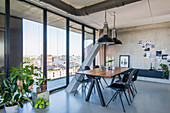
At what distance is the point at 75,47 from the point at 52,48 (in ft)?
4.00

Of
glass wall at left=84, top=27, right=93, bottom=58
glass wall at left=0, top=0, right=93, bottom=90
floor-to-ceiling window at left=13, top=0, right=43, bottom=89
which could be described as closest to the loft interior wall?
glass wall at left=84, top=27, right=93, bottom=58

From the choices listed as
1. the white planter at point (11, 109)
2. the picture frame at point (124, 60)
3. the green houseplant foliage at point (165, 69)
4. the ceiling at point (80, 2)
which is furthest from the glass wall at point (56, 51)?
the green houseplant foliage at point (165, 69)

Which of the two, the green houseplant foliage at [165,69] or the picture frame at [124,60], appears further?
the picture frame at [124,60]

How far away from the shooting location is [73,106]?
9.24 feet

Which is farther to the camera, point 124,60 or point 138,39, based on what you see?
point 124,60

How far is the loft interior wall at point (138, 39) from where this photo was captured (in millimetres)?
5298

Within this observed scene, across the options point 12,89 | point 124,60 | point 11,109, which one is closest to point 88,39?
point 124,60

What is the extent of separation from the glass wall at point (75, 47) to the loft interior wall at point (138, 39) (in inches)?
103

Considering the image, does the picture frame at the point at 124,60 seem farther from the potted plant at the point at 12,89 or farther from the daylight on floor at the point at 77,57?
the potted plant at the point at 12,89

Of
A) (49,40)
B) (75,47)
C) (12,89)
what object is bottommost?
(12,89)

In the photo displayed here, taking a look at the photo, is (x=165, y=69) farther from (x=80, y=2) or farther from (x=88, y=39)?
(x=80, y=2)

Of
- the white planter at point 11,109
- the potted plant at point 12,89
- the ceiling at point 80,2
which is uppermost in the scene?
the ceiling at point 80,2

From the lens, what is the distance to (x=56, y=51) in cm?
426

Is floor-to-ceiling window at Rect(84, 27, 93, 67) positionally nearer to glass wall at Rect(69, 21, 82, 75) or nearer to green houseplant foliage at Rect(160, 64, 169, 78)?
glass wall at Rect(69, 21, 82, 75)
